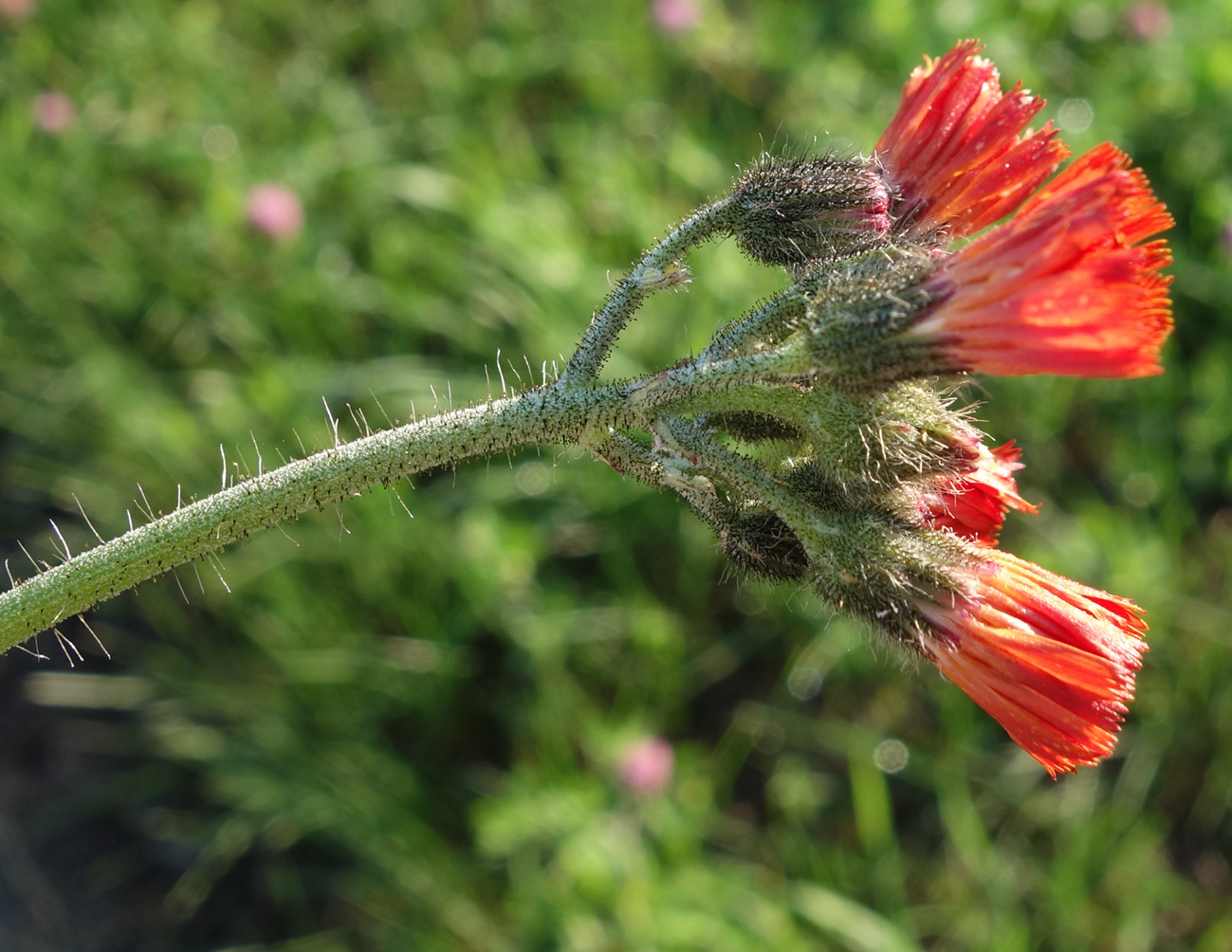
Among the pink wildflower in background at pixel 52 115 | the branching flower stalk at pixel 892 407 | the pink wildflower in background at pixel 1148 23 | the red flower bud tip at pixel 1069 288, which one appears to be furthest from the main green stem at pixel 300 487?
the pink wildflower in background at pixel 1148 23

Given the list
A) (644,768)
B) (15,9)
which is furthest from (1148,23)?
(15,9)

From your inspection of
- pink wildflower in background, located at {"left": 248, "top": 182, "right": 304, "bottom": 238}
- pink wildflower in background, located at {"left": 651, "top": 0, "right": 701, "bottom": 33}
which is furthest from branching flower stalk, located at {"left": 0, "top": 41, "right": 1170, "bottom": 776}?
pink wildflower in background, located at {"left": 651, "top": 0, "right": 701, "bottom": 33}

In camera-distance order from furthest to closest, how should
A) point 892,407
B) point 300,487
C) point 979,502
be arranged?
point 979,502 < point 892,407 < point 300,487

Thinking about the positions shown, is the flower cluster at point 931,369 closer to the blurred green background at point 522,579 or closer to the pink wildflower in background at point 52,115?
the blurred green background at point 522,579

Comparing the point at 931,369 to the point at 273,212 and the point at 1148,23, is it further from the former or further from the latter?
the point at 1148,23

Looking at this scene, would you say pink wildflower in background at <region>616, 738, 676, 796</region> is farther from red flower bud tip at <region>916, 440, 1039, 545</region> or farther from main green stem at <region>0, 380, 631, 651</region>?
main green stem at <region>0, 380, 631, 651</region>

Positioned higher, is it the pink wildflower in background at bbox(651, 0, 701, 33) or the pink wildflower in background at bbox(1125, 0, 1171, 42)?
the pink wildflower in background at bbox(1125, 0, 1171, 42)

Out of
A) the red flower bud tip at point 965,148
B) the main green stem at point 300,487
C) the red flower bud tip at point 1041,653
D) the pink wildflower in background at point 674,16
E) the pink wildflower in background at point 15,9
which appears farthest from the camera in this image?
the pink wildflower in background at point 15,9
